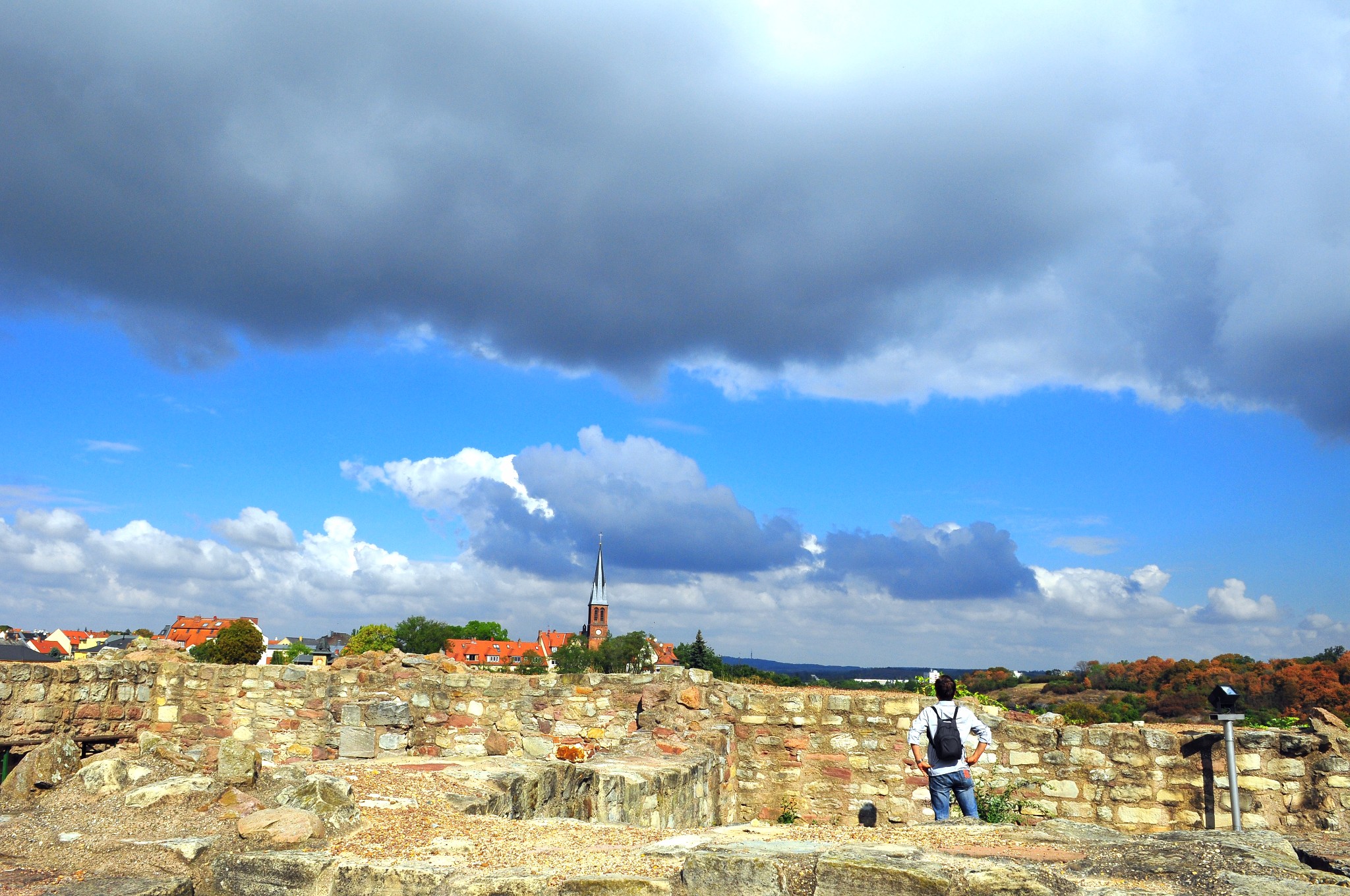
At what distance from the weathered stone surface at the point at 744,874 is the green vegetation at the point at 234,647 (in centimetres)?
5235

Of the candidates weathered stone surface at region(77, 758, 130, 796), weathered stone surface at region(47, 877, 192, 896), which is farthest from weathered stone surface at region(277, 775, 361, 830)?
weathered stone surface at region(77, 758, 130, 796)

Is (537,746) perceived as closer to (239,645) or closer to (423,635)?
(239,645)

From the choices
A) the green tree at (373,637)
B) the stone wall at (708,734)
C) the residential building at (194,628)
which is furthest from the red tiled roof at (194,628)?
the stone wall at (708,734)

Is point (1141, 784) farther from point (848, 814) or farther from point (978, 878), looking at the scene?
point (978, 878)

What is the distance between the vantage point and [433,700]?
34.7 ft

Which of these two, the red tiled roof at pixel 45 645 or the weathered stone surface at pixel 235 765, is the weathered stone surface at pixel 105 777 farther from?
the red tiled roof at pixel 45 645

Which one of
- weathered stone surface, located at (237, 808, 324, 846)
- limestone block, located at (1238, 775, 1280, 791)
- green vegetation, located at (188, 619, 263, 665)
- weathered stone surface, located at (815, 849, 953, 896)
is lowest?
green vegetation, located at (188, 619, 263, 665)

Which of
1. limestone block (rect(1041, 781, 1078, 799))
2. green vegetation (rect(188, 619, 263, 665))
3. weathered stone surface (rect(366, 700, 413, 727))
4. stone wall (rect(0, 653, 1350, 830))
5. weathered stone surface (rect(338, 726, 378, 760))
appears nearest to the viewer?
stone wall (rect(0, 653, 1350, 830))

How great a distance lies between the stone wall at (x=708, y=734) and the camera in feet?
27.9

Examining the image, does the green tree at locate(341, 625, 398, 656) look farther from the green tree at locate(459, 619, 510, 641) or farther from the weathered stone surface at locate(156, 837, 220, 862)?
the weathered stone surface at locate(156, 837, 220, 862)

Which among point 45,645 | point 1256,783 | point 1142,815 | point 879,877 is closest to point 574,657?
point 45,645

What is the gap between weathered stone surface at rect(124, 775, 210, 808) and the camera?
5.42 meters

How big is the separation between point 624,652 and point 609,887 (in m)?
79.8

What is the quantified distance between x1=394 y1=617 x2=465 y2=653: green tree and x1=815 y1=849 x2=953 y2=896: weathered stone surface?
81.4 meters
